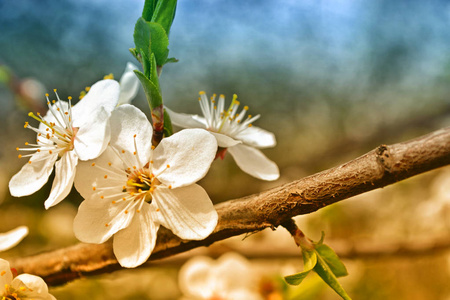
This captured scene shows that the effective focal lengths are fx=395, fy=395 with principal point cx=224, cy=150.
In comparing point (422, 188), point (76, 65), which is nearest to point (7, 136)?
point (76, 65)

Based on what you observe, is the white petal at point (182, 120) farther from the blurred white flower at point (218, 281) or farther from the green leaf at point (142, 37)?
the blurred white flower at point (218, 281)

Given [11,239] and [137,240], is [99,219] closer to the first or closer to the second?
[137,240]

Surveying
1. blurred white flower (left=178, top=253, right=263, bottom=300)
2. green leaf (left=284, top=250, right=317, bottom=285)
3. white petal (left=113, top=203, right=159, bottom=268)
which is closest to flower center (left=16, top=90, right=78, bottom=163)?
white petal (left=113, top=203, right=159, bottom=268)

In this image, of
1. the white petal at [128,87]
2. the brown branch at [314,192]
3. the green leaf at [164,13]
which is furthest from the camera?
the white petal at [128,87]

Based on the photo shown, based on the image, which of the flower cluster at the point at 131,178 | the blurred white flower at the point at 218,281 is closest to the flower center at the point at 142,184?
the flower cluster at the point at 131,178

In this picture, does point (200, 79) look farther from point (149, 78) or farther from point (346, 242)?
point (149, 78)
